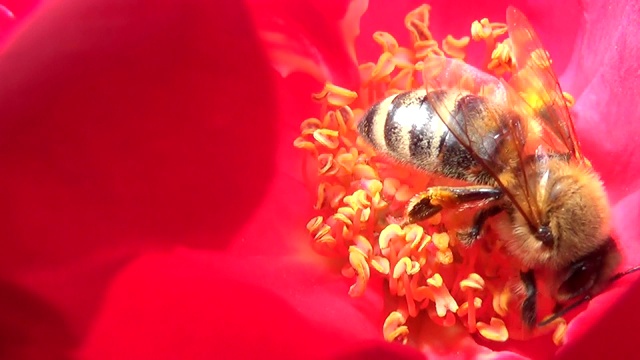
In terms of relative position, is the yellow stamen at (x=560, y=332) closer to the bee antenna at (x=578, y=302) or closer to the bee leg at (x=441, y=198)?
the bee antenna at (x=578, y=302)

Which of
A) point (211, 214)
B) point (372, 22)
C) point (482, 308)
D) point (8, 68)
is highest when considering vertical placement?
point (8, 68)

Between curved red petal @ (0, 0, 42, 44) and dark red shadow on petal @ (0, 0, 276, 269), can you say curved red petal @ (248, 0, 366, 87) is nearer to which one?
dark red shadow on petal @ (0, 0, 276, 269)

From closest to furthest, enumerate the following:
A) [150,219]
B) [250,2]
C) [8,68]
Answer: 1. [8,68]
2. [150,219]
3. [250,2]

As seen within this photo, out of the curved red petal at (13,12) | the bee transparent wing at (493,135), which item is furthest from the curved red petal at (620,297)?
the curved red petal at (13,12)

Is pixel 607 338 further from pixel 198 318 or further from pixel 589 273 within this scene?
pixel 198 318

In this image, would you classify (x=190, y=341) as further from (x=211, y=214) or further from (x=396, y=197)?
(x=396, y=197)

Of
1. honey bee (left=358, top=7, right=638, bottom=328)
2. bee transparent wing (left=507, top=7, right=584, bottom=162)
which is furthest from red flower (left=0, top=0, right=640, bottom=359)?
bee transparent wing (left=507, top=7, right=584, bottom=162)

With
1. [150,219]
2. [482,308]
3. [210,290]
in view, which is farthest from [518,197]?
[150,219]
